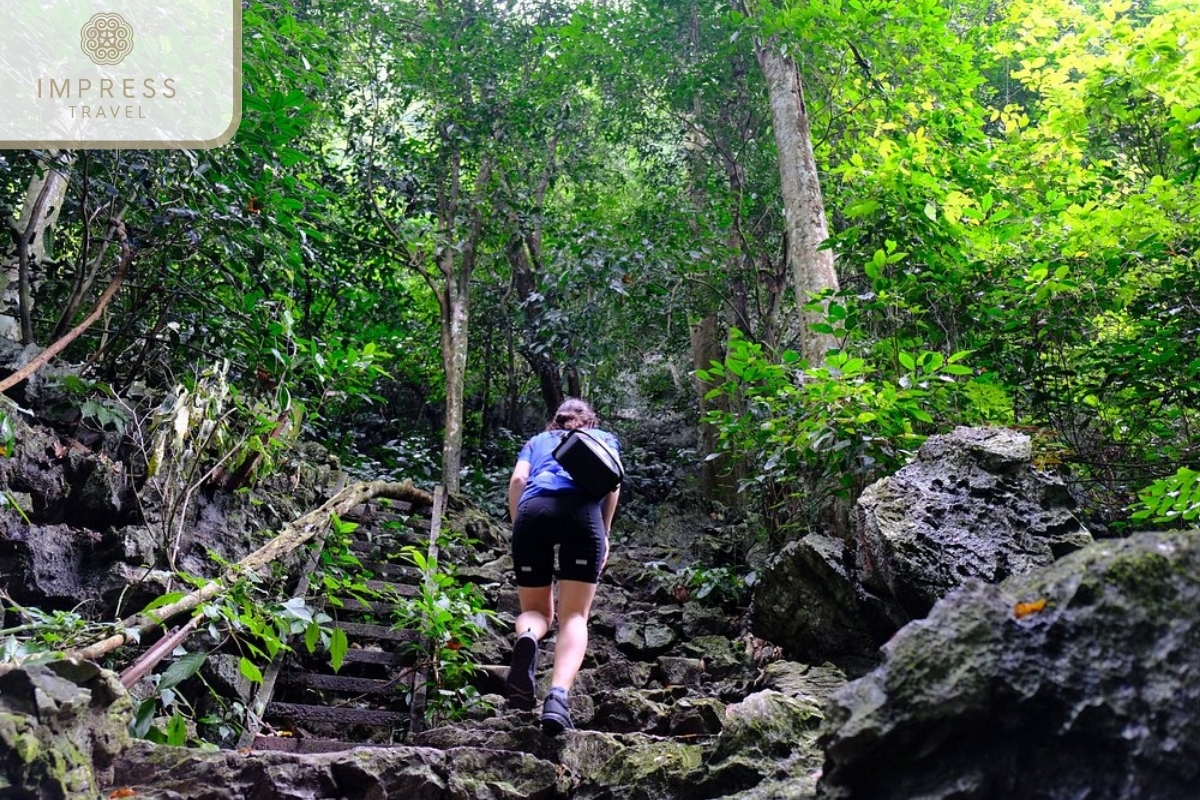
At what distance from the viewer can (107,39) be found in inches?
186

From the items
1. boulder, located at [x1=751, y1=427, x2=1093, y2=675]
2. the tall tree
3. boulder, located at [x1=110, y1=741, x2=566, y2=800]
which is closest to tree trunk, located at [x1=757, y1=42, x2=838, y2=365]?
the tall tree

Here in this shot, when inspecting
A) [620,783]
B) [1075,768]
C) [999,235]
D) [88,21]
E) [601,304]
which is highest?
[88,21]

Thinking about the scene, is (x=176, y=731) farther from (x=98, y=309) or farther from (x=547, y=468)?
(x=98, y=309)

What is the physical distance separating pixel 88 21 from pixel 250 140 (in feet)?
3.55

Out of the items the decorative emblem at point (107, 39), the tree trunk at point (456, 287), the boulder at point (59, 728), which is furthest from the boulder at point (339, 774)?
the tree trunk at point (456, 287)

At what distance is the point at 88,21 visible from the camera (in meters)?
4.80

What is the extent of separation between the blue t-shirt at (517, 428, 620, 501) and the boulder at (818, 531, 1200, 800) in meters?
2.30

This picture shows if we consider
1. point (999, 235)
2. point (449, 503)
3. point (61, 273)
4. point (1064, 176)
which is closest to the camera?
point (999, 235)

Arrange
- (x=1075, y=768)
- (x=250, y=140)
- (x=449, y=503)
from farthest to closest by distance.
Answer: (x=449, y=503) → (x=250, y=140) → (x=1075, y=768)

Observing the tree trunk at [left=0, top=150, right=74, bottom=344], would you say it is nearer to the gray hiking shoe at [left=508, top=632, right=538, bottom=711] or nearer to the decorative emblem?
the decorative emblem

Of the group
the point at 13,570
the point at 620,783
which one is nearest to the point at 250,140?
the point at 13,570

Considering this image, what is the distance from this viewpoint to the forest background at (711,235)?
14.4 feet

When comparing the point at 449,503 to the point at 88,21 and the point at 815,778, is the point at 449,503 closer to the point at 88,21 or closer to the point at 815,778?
the point at 88,21

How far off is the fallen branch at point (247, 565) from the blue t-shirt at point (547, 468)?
1308 millimetres
